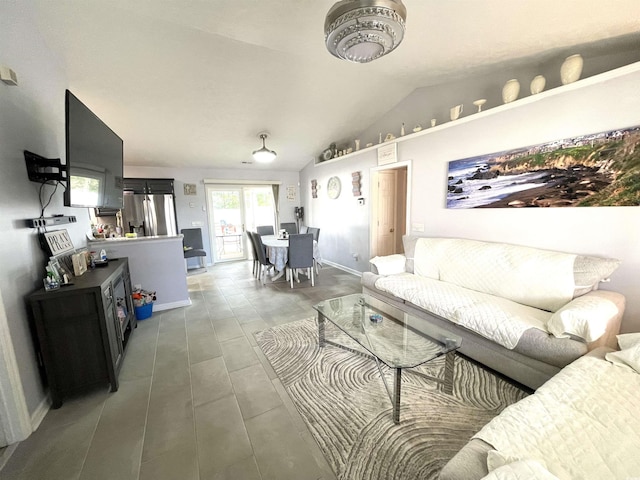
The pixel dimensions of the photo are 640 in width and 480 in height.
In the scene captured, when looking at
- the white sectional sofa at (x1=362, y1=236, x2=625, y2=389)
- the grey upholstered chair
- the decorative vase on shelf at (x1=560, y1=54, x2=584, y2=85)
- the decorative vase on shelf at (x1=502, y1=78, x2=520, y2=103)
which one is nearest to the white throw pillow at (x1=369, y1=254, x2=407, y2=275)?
the white sectional sofa at (x1=362, y1=236, x2=625, y2=389)

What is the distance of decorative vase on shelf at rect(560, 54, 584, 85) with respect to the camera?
1.95 m

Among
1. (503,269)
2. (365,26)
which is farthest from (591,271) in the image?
(365,26)

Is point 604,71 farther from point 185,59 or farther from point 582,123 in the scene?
point 185,59

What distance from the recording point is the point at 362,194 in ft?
14.4

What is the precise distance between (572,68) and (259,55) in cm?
278

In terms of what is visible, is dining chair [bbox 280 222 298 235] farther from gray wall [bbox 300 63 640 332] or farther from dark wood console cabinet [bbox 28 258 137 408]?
dark wood console cabinet [bbox 28 258 137 408]

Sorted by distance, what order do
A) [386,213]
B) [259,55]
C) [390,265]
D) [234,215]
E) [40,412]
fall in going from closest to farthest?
1. [40,412]
2. [259,55]
3. [390,265]
4. [386,213]
5. [234,215]

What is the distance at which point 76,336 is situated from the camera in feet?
5.55

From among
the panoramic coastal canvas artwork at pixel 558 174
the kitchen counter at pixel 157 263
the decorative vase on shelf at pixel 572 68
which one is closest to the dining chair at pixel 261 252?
the kitchen counter at pixel 157 263

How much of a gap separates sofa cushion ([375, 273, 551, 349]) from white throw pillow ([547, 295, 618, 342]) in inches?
4.3

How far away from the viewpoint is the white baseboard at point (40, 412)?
5.04 feet

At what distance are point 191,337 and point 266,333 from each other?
776 millimetres

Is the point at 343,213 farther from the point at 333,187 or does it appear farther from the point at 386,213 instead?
the point at 386,213

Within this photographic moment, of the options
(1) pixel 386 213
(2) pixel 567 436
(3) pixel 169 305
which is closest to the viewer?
(2) pixel 567 436
